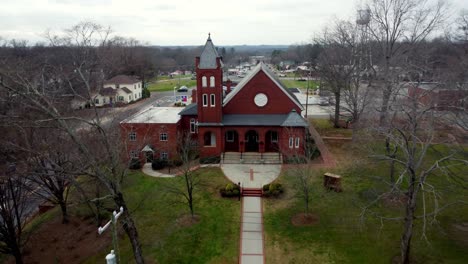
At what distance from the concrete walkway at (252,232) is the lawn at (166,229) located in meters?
0.41

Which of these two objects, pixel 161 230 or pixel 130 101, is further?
pixel 130 101

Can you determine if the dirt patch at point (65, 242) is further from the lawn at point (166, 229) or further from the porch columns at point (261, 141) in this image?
the porch columns at point (261, 141)

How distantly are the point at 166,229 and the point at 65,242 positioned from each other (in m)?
6.55

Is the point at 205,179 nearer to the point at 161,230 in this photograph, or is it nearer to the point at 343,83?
the point at 161,230

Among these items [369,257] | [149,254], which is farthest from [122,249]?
[369,257]

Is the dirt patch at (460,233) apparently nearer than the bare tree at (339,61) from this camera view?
Yes

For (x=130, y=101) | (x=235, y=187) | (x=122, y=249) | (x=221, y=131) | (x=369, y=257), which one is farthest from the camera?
(x=130, y=101)

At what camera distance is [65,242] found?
2097 centimetres

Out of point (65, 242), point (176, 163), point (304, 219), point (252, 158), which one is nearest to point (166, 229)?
point (65, 242)

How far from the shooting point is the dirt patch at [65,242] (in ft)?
64.3

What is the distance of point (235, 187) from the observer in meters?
24.5

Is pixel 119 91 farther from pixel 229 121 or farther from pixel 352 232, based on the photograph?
pixel 352 232

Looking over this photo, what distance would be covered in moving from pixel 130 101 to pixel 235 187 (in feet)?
167

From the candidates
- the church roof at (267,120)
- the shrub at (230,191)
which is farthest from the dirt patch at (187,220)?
the church roof at (267,120)
